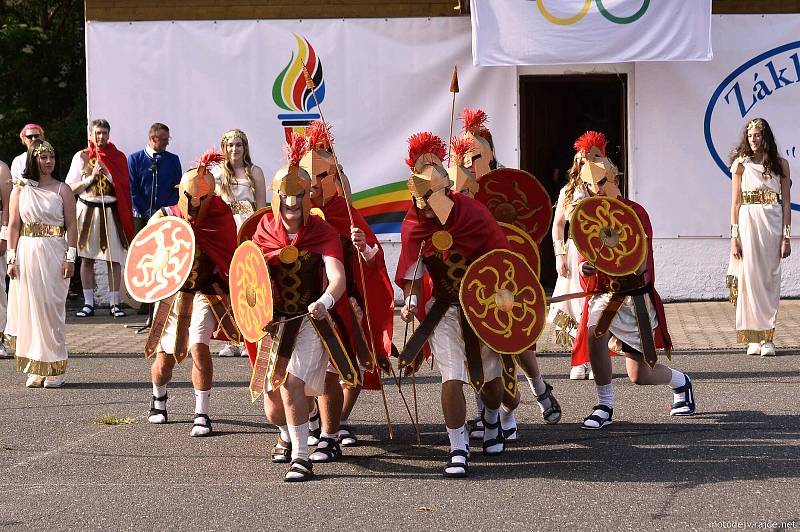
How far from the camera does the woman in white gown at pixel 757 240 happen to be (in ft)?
35.3

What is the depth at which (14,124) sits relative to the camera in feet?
51.9

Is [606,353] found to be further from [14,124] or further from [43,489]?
[14,124]

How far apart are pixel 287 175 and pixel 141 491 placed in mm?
1742

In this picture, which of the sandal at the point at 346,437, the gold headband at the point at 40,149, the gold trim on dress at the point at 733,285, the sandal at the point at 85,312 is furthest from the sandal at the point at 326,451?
the sandal at the point at 85,312

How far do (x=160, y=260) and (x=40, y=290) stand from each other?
245cm

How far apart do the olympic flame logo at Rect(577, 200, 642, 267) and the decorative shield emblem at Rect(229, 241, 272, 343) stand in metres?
1.98

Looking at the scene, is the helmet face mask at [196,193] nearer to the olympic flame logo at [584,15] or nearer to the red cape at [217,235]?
the red cape at [217,235]

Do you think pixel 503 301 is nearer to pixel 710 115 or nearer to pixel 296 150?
pixel 296 150

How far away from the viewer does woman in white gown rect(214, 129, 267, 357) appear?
1038 cm

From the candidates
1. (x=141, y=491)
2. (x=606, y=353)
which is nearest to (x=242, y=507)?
(x=141, y=491)

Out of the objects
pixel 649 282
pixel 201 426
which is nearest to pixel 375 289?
pixel 201 426

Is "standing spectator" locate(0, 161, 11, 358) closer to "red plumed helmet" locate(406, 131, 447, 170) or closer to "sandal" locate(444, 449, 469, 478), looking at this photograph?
"red plumed helmet" locate(406, 131, 447, 170)

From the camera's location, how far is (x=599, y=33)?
13.4m

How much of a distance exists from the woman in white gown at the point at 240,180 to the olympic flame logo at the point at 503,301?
12.2ft
